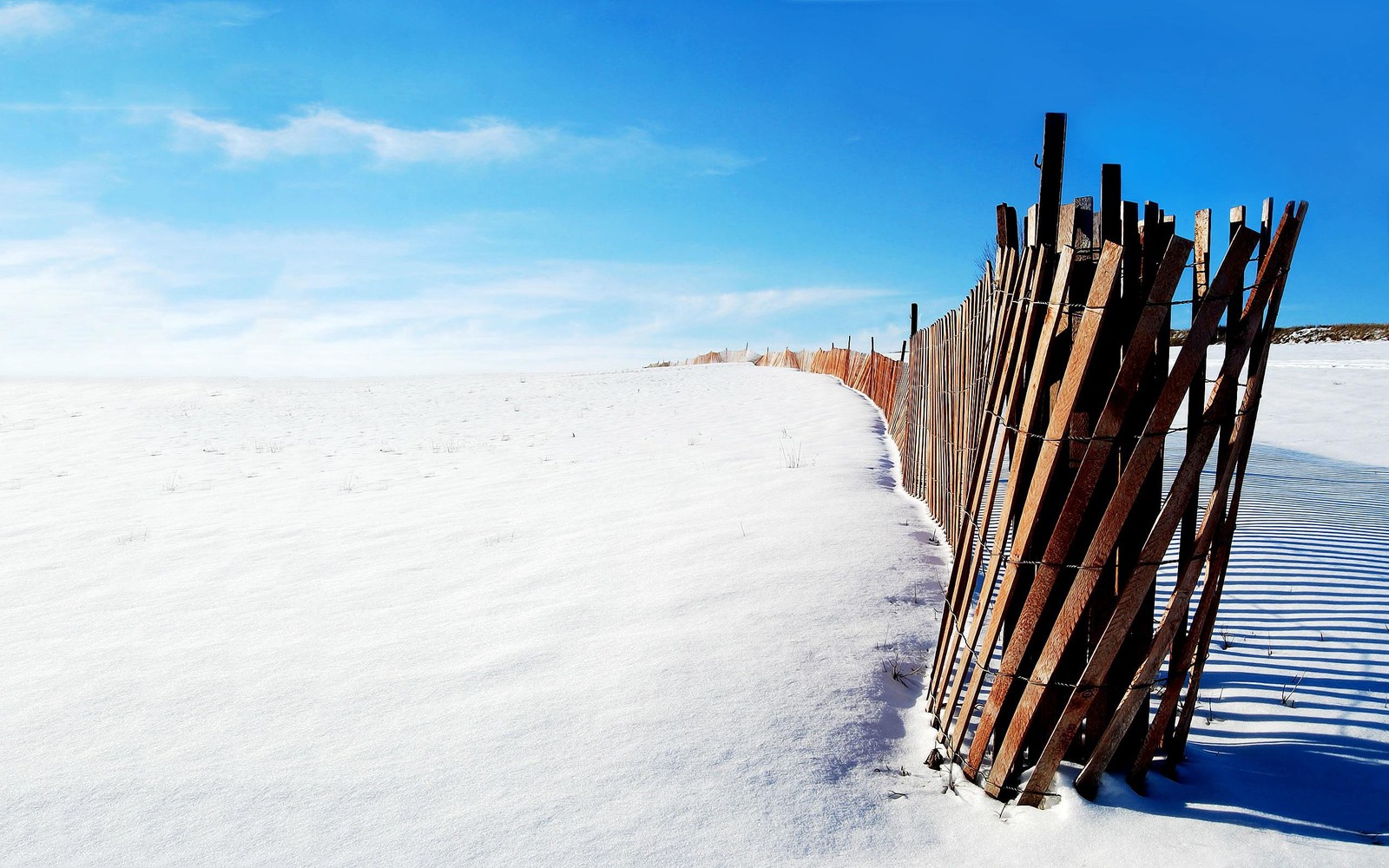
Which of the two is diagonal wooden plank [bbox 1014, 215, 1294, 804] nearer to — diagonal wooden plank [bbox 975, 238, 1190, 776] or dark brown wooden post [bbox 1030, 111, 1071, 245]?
diagonal wooden plank [bbox 975, 238, 1190, 776]

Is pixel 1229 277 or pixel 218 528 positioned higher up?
pixel 1229 277

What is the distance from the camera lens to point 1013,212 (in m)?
2.75

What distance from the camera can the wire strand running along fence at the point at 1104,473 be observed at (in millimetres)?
1995

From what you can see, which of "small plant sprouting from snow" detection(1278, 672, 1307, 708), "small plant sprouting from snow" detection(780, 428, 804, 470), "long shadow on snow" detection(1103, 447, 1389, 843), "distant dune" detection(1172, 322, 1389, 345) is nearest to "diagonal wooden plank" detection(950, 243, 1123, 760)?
"long shadow on snow" detection(1103, 447, 1389, 843)

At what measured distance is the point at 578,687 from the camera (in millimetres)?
2889

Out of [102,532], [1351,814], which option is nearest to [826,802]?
[1351,814]

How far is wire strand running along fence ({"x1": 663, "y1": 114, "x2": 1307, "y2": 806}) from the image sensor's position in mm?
1995

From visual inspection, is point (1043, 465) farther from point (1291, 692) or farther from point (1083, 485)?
point (1291, 692)

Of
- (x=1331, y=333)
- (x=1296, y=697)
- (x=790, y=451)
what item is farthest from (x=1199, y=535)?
(x=1331, y=333)

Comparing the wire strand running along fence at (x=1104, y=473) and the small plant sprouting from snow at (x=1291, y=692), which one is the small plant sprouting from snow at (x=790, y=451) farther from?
the wire strand running along fence at (x=1104, y=473)

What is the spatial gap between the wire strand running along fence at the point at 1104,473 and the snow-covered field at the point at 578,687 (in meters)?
0.22

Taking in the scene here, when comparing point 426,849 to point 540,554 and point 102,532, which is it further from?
point 102,532

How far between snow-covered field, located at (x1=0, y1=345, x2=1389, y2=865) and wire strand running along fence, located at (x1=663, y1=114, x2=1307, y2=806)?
0.22 m

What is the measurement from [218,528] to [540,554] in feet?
8.07
